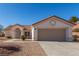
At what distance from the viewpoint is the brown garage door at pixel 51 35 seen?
1067 inches

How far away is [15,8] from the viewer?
1244 inches

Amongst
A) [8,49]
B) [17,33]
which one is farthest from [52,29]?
[8,49]

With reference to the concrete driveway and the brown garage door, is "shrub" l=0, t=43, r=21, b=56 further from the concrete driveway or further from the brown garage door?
the brown garage door

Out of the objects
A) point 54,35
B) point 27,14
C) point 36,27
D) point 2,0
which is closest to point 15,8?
point 27,14

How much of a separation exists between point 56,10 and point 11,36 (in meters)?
9.66

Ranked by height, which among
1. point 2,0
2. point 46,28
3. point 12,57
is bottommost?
point 12,57

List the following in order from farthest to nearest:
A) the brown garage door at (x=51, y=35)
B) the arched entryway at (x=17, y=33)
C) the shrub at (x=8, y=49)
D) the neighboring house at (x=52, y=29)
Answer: the arched entryway at (x=17, y=33) < the brown garage door at (x=51, y=35) < the neighboring house at (x=52, y=29) < the shrub at (x=8, y=49)

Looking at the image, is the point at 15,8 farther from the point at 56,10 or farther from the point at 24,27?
the point at 56,10

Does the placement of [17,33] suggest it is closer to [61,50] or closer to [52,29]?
[52,29]

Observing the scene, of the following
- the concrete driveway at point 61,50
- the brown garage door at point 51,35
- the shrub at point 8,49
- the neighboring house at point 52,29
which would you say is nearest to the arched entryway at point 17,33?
the neighboring house at point 52,29

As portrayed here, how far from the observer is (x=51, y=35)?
27.2 m

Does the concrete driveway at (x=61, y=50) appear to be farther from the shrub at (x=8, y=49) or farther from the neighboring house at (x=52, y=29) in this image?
the neighboring house at (x=52, y=29)

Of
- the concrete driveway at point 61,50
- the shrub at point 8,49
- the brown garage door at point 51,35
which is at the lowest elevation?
the concrete driveway at point 61,50

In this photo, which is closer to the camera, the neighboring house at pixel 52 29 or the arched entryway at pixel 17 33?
the neighboring house at pixel 52 29
